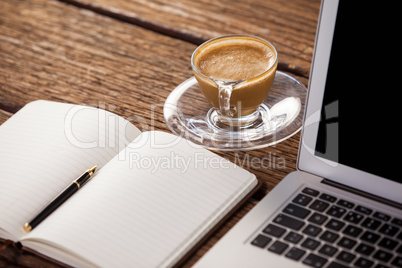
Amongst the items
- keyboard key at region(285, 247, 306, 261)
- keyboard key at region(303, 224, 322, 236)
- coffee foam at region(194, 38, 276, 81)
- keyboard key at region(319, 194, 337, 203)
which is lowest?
keyboard key at region(285, 247, 306, 261)

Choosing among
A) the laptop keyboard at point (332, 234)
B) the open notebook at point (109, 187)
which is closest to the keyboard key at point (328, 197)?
the laptop keyboard at point (332, 234)

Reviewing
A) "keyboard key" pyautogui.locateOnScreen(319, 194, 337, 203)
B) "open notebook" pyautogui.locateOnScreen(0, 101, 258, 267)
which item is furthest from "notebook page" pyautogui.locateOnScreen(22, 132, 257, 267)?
"keyboard key" pyautogui.locateOnScreen(319, 194, 337, 203)

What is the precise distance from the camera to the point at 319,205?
2.26ft

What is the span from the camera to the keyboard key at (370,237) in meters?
0.64

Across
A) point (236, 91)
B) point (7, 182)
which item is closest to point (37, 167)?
point (7, 182)

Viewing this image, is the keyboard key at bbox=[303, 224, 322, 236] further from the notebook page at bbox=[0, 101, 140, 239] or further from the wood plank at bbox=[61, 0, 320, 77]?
the wood plank at bbox=[61, 0, 320, 77]

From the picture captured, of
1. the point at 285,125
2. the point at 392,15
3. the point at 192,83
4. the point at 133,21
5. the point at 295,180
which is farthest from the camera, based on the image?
the point at 133,21

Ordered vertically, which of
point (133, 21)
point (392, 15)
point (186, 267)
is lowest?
point (186, 267)

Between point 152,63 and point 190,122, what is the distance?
21 centimetres

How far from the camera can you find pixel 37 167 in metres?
0.77

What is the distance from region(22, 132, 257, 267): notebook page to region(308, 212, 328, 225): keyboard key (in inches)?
4.3

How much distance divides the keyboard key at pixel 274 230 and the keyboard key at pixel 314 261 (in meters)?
0.05

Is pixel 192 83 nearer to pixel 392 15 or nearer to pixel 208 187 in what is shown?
pixel 208 187

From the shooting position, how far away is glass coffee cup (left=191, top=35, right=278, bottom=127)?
2.72ft
